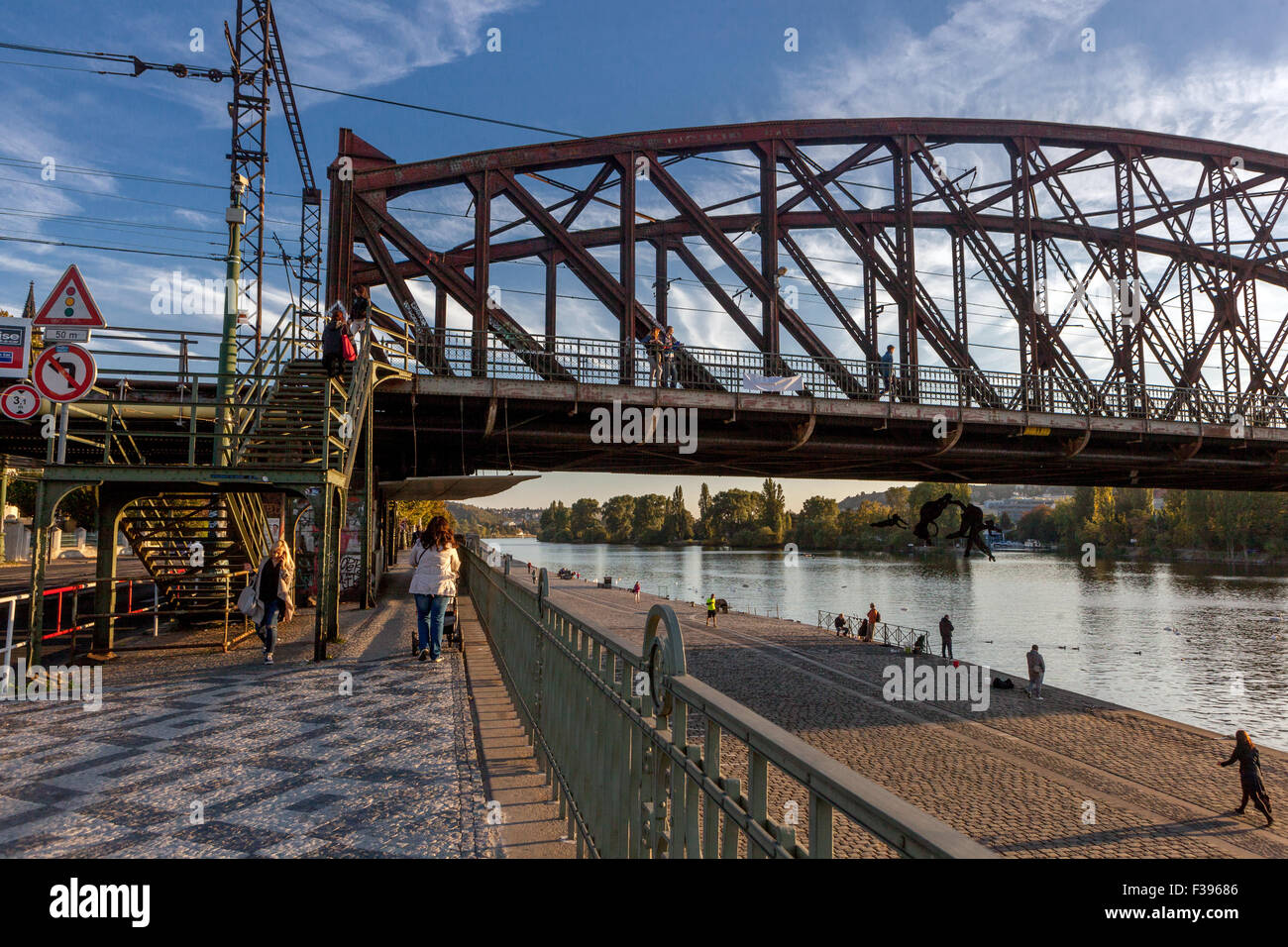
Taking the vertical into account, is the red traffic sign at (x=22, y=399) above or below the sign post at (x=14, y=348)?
below

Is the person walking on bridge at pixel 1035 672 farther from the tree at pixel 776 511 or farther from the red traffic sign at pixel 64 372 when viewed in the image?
the tree at pixel 776 511

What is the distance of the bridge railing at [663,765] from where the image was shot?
1517 mm

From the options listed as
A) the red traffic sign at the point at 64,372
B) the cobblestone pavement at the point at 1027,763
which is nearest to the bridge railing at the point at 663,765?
the cobblestone pavement at the point at 1027,763

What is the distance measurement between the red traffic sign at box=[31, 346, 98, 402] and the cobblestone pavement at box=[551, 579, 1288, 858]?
231 inches

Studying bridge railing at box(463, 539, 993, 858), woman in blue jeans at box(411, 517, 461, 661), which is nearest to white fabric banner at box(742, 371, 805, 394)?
woman in blue jeans at box(411, 517, 461, 661)

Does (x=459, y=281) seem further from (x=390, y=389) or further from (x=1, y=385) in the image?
(x=1, y=385)

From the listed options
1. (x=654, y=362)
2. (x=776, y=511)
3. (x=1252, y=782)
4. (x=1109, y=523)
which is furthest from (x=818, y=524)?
(x=1252, y=782)

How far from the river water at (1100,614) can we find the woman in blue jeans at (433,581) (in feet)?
3.51

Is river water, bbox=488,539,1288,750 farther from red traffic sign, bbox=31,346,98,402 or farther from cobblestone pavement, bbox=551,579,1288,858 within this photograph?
cobblestone pavement, bbox=551,579,1288,858

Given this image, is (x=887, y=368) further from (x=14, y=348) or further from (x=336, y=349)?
(x=14, y=348)

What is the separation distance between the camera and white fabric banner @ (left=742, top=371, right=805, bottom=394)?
20.8 m

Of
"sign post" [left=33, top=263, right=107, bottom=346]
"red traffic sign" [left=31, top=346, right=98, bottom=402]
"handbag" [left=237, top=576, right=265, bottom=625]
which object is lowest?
"handbag" [left=237, top=576, right=265, bottom=625]

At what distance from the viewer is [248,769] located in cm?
484
